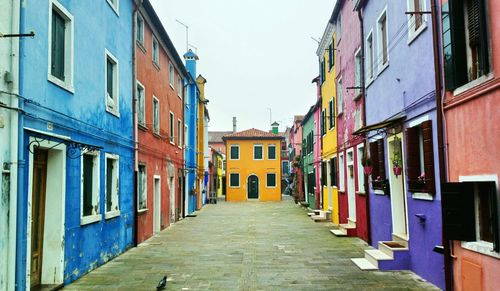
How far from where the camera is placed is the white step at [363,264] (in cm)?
916

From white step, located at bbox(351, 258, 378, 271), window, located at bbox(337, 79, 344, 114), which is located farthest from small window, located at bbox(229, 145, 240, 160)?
white step, located at bbox(351, 258, 378, 271)

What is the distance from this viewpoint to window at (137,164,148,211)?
1397 centimetres

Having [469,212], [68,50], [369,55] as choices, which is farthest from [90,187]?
[369,55]

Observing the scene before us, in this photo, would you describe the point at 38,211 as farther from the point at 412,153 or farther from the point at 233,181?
the point at 233,181

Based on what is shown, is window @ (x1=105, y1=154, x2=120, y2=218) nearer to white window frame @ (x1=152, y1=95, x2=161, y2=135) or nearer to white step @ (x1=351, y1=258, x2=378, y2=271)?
white window frame @ (x1=152, y1=95, x2=161, y2=135)

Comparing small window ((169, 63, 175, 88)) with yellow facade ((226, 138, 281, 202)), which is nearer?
small window ((169, 63, 175, 88))

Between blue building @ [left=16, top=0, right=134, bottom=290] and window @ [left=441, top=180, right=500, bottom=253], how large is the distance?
6.04 m

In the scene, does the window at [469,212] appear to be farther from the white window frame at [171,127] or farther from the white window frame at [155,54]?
the white window frame at [171,127]

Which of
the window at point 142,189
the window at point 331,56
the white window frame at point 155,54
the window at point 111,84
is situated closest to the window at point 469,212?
the window at point 111,84

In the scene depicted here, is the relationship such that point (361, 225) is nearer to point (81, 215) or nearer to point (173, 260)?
point (173, 260)

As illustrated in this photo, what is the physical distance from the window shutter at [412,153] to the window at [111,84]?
22.2ft

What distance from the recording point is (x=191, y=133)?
88.5ft

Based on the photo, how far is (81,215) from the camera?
8852 mm

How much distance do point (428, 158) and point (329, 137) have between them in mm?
12203
